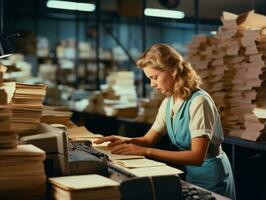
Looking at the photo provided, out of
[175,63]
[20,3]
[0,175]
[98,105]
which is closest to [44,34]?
[20,3]

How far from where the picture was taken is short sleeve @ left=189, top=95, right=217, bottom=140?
282 centimetres

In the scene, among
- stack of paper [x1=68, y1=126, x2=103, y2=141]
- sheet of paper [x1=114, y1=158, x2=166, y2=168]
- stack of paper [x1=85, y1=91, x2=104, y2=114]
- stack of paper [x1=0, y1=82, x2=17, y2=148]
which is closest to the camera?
stack of paper [x1=0, y1=82, x2=17, y2=148]

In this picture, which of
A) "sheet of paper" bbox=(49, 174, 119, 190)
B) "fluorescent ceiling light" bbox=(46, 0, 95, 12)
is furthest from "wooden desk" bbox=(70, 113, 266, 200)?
"fluorescent ceiling light" bbox=(46, 0, 95, 12)

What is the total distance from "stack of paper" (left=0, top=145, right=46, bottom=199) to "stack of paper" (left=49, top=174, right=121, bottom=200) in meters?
0.08

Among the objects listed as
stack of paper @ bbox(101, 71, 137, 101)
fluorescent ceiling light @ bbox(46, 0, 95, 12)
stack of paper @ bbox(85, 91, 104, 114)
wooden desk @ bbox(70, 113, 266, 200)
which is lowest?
wooden desk @ bbox(70, 113, 266, 200)

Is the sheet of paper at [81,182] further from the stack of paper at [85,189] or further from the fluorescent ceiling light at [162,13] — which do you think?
the fluorescent ceiling light at [162,13]

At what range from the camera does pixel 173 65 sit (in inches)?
117

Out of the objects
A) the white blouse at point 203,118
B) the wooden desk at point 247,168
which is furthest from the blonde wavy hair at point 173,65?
the wooden desk at point 247,168

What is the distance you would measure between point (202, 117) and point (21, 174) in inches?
51.3

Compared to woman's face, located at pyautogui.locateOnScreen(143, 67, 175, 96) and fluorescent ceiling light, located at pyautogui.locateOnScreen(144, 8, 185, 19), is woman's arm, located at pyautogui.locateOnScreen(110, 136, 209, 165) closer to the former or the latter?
woman's face, located at pyautogui.locateOnScreen(143, 67, 175, 96)

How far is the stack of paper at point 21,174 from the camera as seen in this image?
1943mm

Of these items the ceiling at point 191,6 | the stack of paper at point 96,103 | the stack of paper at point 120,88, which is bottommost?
the stack of paper at point 96,103

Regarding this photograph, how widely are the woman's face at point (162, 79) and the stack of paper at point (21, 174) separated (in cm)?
121

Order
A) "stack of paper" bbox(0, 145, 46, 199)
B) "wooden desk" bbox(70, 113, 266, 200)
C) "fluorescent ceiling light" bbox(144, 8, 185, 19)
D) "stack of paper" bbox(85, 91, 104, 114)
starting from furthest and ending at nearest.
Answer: "fluorescent ceiling light" bbox(144, 8, 185, 19)
"stack of paper" bbox(85, 91, 104, 114)
"wooden desk" bbox(70, 113, 266, 200)
"stack of paper" bbox(0, 145, 46, 199)
